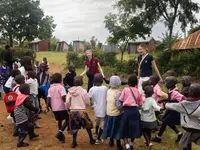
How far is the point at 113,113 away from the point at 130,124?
0.40 metres

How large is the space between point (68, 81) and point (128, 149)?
129 inches

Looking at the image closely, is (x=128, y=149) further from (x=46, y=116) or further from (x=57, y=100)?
(x=46, y=116)

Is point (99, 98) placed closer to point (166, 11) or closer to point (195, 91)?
point (195, 91)

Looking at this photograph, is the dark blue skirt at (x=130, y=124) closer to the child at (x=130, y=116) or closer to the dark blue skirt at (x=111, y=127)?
the child at (x=130, y=116)

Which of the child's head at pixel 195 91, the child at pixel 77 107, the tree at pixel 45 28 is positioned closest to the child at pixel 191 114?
the child's head at pixel 195 91

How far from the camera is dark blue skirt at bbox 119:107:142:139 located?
4.75m

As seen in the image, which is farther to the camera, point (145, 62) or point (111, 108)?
point (145, 62)

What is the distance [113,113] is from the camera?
16.4 feet

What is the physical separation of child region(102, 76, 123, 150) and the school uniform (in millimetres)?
182

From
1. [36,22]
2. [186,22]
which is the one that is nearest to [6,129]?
[186,22]

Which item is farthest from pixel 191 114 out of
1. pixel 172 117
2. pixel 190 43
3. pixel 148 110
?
pixel 190 43

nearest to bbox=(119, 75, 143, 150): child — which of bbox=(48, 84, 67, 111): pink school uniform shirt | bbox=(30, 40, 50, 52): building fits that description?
bbox=(48, 84, 67, 111): pink school uniform shirt

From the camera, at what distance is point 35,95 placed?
6574 millimetres

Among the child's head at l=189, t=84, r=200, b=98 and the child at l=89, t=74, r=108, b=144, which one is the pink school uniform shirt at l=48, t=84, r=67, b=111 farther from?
the child's head at l=189, t=84, r=200, b=98
